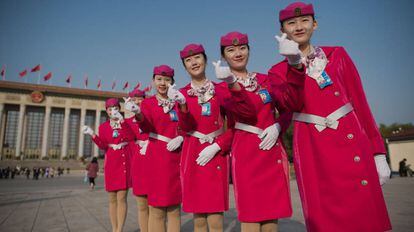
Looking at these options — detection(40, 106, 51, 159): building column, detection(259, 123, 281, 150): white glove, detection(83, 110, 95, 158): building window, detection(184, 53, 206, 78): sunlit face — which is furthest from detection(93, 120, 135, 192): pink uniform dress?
detection(83, 110, 95, 158): building window

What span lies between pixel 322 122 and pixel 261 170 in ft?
2.51

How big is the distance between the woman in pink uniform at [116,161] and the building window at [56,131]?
69.1m

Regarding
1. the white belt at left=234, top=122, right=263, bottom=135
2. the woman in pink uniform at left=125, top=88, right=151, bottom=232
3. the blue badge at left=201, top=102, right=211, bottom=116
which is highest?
the blue badge at left=201, top=102, right=211, bottom=116

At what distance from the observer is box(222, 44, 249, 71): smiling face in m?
3.09

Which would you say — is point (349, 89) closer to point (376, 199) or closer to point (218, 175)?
point (376, 199)

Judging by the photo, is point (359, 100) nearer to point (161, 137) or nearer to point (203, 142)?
point (203, 142)

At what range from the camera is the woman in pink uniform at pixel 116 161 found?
5750 millimetres

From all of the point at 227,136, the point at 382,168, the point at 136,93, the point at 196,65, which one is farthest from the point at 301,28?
the point at 136,93

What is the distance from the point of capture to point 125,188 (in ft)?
19.3

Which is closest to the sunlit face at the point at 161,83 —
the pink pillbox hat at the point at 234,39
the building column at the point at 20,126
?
the pink pillbox hat at the point at 234,39

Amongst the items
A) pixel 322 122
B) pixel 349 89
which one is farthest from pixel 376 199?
pixel 349 89

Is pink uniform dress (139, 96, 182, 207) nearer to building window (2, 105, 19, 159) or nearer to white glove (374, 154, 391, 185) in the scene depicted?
white glove (374, 154, 391, 185)

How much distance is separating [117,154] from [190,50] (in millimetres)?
3471

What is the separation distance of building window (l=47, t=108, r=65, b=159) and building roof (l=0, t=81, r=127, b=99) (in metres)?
5.91
